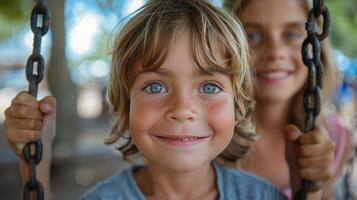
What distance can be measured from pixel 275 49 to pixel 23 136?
0.81 m

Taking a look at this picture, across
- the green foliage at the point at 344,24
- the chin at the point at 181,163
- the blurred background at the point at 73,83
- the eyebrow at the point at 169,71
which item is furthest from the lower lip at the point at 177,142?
the green foliage at the point at 344,24

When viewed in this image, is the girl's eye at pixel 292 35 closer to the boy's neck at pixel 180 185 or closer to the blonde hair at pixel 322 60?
the blonde hair at pixel 322 60

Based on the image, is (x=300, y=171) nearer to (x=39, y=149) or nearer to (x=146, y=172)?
(x=146, y=172)

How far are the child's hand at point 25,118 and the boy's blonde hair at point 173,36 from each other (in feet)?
0.53

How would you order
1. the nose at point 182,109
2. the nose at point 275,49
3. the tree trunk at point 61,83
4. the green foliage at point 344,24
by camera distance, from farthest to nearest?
the green foliage at point 344,24
the tree trunk at point 61,83
the nose at point 275,49
the nose at point 182,109

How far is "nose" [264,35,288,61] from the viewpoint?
5.19 feet

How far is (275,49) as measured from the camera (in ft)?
5.19

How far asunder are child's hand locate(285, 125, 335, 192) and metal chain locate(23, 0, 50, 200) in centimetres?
58

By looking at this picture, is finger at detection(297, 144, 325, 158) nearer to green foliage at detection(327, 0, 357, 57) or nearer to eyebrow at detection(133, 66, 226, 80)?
eyebrow at detection(133, 66, 226, 80)

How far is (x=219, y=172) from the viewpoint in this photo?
1.26 m

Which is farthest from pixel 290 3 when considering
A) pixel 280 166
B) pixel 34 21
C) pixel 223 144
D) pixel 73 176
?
pixel 73 176

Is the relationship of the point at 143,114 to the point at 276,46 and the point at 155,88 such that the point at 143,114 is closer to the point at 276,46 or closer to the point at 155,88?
the point at 155,88

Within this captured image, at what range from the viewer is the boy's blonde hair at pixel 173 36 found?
3.48 ft

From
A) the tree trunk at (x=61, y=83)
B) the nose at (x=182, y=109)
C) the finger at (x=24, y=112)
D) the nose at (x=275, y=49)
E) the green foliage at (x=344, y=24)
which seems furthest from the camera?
the green foliage at (x=344, y=24)
